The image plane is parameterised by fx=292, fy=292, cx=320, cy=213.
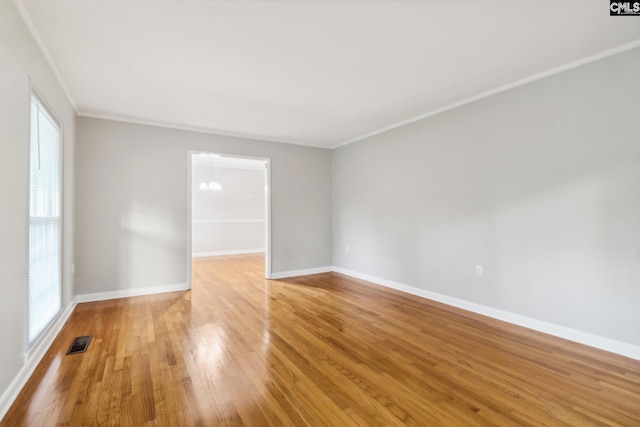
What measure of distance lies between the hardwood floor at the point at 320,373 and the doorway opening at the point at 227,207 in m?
4.57

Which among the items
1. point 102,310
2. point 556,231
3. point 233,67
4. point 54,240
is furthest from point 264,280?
point 556,231

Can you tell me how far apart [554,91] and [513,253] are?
63.5 inches

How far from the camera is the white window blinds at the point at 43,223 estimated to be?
2.32 meters

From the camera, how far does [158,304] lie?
376 centimetres

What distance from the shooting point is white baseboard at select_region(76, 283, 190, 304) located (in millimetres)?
3879

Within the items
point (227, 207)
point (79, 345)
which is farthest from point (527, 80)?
point (227, 207)

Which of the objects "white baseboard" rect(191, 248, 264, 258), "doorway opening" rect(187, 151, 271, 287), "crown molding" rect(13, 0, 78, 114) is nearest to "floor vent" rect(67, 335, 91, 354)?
"crown molding" rect(13, 0, 78, 114)

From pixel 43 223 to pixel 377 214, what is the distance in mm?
4058

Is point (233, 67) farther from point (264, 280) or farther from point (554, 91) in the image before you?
point (264, 280)

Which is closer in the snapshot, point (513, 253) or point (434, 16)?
point (434, 16)

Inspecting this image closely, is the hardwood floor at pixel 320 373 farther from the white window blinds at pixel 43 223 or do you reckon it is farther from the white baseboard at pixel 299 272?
the white baseboard at pixel 299 272

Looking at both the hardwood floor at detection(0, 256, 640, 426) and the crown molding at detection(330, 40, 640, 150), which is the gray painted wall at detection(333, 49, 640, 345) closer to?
the crown molding at detection(330, 40, 640, 150)

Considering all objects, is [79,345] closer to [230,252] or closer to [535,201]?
[535,201]

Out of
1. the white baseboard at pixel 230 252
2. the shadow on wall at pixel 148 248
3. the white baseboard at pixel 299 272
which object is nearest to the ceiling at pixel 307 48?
the shadow on wall at pixel 148 248
